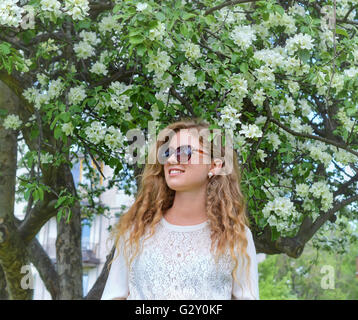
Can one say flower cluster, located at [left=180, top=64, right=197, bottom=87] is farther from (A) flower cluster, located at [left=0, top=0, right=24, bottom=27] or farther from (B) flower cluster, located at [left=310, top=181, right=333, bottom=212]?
(B) flower cluster, located at [left=310, top=181, right=333, bottom=212]

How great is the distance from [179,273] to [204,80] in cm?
177

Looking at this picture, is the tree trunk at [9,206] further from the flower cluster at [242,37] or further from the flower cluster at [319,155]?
the flower cluster at [319,155]

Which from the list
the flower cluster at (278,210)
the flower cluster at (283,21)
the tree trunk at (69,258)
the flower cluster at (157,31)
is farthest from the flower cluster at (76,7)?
the tree trunk at (69,258)

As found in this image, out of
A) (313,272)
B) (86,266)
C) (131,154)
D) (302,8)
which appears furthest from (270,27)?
(86,266)

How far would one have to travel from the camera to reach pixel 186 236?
2586mm

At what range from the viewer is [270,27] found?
450 centimetres

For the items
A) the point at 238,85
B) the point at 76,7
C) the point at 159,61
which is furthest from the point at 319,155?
the point at 76,7

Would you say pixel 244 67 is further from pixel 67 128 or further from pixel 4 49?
pixel 4 49

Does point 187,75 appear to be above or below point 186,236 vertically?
above

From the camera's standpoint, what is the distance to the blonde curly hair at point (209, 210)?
8.44 feet

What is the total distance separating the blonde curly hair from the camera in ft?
8.44

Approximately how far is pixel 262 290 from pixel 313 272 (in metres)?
4.37

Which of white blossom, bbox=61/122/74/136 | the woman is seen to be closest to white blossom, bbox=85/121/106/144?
white blossom, bbox=61/122/74/136

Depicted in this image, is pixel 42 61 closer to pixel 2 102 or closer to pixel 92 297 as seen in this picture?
pixel 2 102
